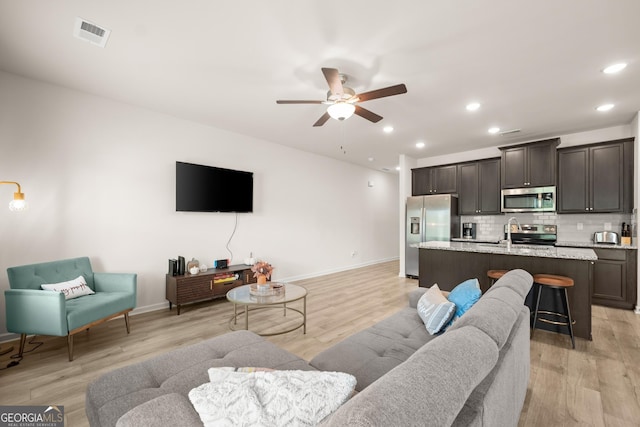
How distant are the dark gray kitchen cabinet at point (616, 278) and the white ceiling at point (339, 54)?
2.00 metres

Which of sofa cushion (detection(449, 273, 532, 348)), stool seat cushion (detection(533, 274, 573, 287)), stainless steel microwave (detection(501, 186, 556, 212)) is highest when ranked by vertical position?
stainless steel microwave (detection(501, 186, 556, 212))

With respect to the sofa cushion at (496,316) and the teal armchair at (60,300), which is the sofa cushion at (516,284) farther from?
the teal armchair at (60,300)

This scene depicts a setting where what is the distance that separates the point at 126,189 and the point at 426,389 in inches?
162

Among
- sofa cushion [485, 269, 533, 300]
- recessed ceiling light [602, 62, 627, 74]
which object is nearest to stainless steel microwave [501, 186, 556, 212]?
recessed ceiling light [602, 62, 627, 74]

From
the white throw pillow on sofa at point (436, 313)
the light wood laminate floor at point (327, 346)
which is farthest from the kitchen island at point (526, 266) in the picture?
the white throw pillow on sofa at point (436, 313)

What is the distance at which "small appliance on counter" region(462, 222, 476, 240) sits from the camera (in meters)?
5.72

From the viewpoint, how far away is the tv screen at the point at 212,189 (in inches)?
159

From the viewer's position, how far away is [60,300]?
2.40 meters

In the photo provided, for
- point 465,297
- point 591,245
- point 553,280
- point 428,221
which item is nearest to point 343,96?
point 465,297

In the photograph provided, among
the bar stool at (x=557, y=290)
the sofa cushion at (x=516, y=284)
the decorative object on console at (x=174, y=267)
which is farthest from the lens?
the decorative object on console at (x=174, y=267)

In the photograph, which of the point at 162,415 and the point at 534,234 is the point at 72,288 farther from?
the point at 534,234

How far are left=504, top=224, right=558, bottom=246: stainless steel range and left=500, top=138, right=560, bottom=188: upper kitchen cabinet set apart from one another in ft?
2.62

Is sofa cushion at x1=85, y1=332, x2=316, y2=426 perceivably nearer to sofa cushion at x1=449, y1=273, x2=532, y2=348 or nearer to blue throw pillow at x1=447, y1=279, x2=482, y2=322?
sofa cushion at x1=449, y1=273, x2=532, y2=348

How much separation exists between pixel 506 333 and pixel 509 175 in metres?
4.78
